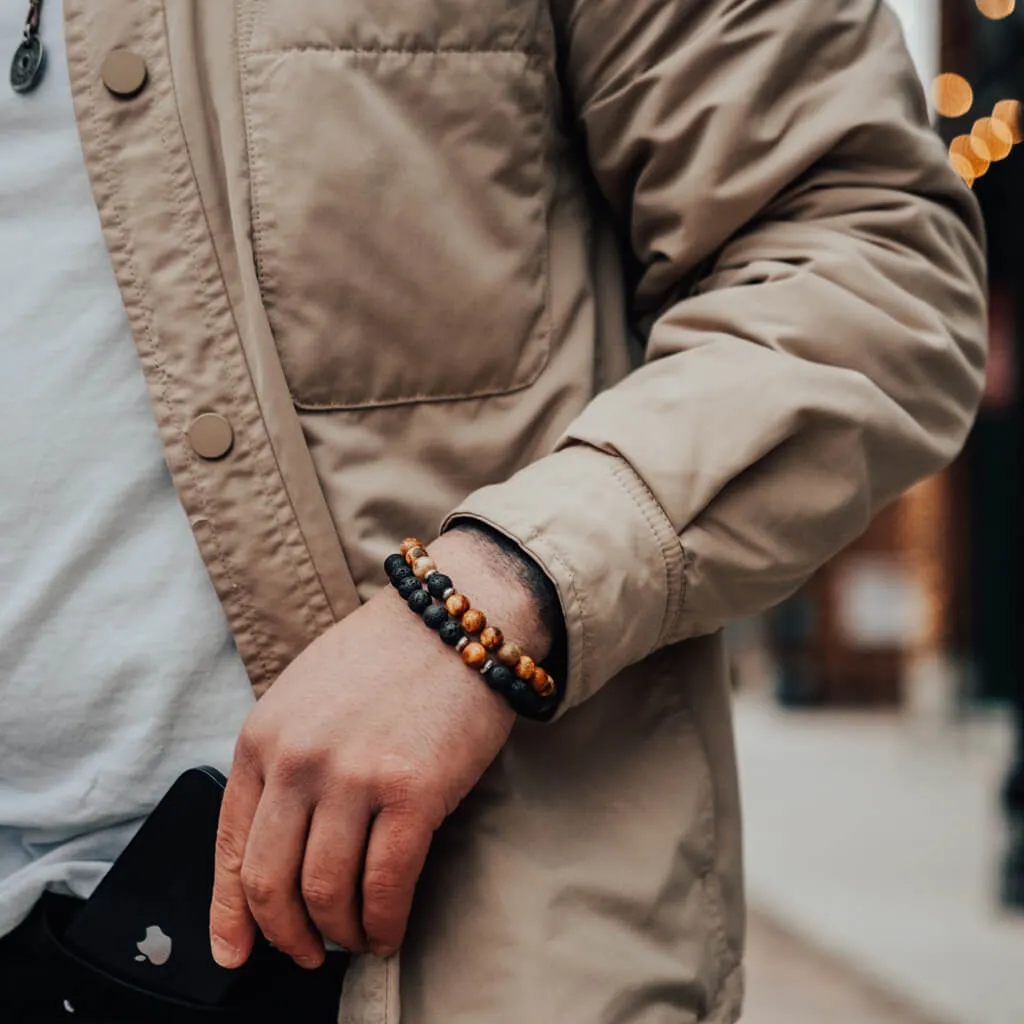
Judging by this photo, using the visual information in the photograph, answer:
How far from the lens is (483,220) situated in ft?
3.72

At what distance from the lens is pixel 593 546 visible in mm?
967

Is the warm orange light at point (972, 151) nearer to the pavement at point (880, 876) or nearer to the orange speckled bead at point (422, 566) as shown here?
the pavement at point (880, 876)

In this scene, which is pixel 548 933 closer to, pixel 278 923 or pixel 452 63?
pixel 278 923

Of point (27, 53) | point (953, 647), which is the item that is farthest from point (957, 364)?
point (953, 647)

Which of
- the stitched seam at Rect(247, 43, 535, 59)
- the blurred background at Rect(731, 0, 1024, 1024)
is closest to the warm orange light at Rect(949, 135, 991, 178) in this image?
the blurred background at Rect(731, 0, 1024, 1024)

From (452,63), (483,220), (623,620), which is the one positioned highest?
(452,63)

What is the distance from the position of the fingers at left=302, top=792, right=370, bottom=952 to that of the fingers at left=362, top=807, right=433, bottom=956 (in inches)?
0.4

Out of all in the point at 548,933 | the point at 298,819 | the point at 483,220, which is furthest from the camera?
the point at 483,220

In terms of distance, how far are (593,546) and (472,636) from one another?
0.11 meters

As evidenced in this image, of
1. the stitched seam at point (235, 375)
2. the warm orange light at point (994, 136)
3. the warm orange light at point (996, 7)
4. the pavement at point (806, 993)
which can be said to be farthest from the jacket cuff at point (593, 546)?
the warm orange light at point (994, 136)

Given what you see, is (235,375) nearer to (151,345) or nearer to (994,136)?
(151,345)

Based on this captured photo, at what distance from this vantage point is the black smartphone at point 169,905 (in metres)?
1.02

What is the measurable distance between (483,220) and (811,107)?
0.30 m

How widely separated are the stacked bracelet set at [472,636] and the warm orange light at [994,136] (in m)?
5.76
